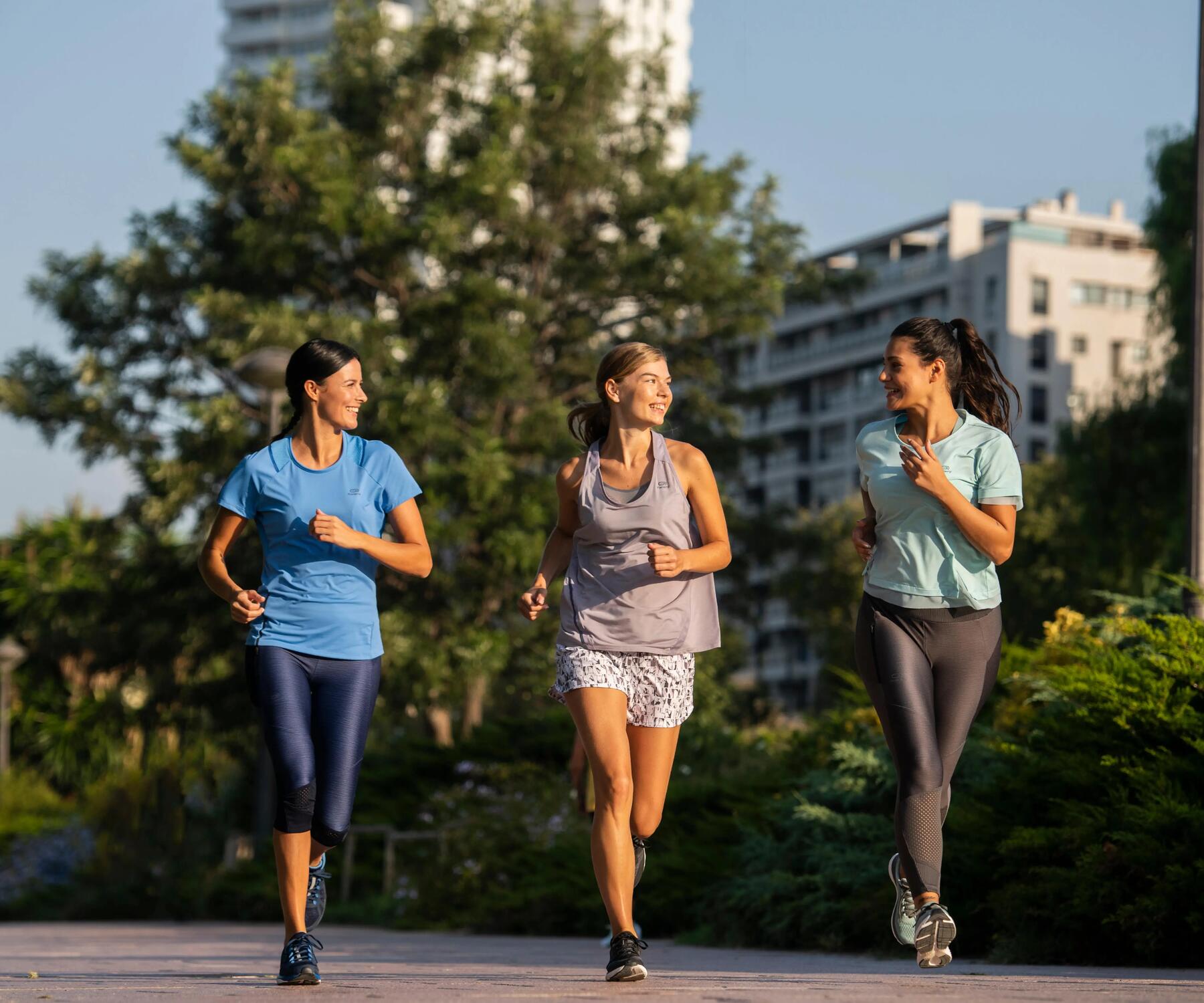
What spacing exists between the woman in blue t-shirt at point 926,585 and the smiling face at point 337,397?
1.84 meters

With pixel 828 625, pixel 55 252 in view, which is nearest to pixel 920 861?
pixel 55 252

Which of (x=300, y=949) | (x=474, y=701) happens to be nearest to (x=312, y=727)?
(x=300, y=949)

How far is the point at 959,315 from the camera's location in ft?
333

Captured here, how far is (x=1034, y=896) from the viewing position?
26.1ft

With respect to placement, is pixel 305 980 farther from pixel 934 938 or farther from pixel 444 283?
pixel 444 283

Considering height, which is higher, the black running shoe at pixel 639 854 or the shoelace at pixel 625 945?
the black running shoe at pixel 639 854

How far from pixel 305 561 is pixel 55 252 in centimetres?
2310

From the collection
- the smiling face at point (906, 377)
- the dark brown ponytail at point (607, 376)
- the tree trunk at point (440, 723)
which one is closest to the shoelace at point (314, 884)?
the dark brown ponytail at point (607, 376)

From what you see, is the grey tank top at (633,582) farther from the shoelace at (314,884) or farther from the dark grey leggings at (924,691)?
the shoelace at (314,884)

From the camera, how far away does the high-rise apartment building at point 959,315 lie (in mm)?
103188

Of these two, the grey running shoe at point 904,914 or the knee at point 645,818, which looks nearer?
the grey running shoe at point 904,914

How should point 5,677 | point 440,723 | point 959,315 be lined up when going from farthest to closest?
point 959,315 → point 5,677 → point 440,723

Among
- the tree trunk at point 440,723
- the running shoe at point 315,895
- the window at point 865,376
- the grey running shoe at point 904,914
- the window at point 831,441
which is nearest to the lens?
the grey running shoe at point 904,914

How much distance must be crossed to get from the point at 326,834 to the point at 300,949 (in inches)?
17.2
